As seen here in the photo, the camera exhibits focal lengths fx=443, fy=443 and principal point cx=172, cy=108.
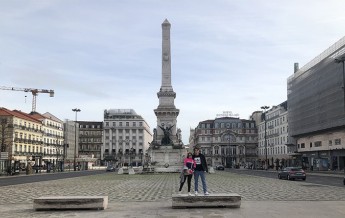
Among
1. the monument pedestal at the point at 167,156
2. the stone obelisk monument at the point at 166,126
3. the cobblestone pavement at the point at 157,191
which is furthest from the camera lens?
the stone obelisk monument at the point at 166,126

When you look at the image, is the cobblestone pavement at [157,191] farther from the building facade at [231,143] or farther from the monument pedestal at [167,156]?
the building facade at [231,143]

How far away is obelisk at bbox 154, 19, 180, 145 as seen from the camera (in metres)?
71.9

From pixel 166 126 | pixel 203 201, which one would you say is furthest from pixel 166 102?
pixel 203 201

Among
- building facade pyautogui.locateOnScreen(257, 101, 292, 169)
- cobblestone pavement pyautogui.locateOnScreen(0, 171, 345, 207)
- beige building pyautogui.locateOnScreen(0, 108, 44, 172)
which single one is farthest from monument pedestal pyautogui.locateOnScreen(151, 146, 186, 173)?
building facade pyautogui.locateOnScreen(257, 101, 292, 169)

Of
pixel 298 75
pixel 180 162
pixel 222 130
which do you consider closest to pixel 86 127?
pixel 222 130

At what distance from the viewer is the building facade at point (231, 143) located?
161 meters

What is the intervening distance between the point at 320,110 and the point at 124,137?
104605 mm

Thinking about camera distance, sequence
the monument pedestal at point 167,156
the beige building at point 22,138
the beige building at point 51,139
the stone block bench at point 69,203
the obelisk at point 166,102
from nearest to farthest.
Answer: the stone block bench at point 69,203 → the monument pedestal at point 167,156 → the obelisk at point 166,102 → the beige building at point 22,138 → the beige building at point 51,139

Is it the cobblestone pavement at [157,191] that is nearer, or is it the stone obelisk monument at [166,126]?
the cobblestone pavement at [157,191]

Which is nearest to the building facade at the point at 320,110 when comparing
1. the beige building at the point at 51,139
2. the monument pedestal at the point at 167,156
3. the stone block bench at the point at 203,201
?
the monument pedestal at the point at 167,156

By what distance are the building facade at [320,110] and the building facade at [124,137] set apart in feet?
277

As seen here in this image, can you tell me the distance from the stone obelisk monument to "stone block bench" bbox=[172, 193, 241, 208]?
4915 cm

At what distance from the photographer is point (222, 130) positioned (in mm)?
163250

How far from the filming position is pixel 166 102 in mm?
73250
